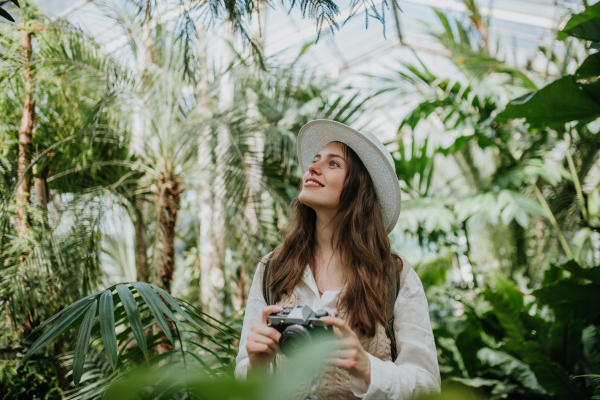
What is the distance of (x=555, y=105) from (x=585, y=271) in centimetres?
84

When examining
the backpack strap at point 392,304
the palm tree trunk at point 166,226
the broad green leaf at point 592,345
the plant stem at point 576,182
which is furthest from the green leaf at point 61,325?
the plant stem at point 576,182

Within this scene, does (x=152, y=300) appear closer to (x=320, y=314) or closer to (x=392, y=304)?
(x=320, y=314)

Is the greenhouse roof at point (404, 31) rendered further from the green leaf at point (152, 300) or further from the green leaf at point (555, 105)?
the green leaf at point (152, 300)

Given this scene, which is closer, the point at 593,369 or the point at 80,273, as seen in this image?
the point at 80,273

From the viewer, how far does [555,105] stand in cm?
192

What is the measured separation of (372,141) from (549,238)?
390 centimetres

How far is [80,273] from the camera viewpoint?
216cm

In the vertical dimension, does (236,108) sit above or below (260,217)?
above

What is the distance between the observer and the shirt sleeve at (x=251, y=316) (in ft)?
3.70

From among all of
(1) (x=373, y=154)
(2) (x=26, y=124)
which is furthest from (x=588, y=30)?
(2) (x=26, y=124)

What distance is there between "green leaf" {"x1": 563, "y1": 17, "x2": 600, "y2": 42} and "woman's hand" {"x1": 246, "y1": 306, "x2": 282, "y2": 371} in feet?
5.48

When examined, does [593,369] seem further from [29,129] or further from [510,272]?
[29,129]

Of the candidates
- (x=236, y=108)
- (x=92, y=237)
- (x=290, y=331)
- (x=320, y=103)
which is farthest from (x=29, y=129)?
(x=290, y=331)

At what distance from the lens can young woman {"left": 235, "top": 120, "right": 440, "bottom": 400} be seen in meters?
0.99
